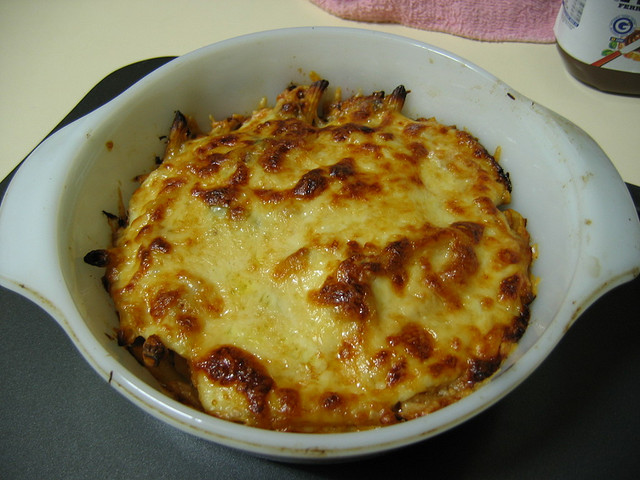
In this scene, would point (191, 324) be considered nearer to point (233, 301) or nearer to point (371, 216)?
point (233, 301)

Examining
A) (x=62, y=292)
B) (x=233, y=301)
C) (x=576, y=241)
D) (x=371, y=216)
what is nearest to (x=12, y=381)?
(x=62, y=292)

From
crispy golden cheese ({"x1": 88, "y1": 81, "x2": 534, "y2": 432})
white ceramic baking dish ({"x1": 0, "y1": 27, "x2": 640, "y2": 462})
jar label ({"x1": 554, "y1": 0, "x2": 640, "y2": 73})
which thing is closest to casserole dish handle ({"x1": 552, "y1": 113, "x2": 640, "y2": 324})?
white ceramic baking dish ({"x1": 0, "y1": 27, "x2": 640, "y2": 462})

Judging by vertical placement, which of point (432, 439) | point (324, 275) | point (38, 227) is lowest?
point (432, 439)

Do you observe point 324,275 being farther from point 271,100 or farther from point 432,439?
point 271,100

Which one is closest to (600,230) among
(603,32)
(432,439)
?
(432,439)

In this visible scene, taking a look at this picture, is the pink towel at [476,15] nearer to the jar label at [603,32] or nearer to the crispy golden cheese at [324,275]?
the jar label at [603,32]
